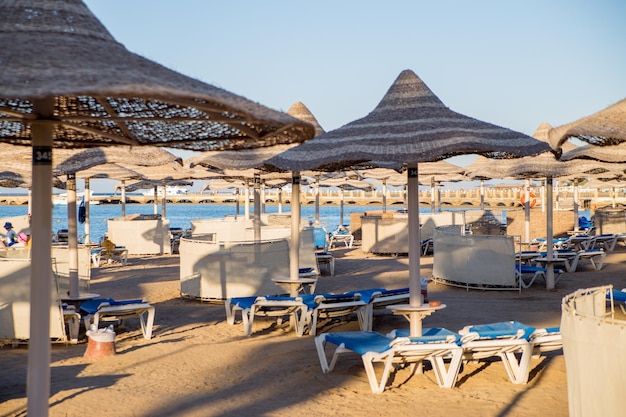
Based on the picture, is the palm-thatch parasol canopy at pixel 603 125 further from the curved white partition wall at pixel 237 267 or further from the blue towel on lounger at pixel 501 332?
the curved white partition wall at pixel 237 267

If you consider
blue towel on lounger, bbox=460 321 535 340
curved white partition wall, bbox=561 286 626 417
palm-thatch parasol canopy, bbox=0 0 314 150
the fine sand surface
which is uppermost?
palm-thatch parasol canopy, bbox=0 0 314 150

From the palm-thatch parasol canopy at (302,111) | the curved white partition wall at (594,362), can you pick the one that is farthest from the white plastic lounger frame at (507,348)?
the palm-thatch parasol canopy at (302,111)

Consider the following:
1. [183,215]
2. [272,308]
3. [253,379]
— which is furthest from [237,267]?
[183,215]

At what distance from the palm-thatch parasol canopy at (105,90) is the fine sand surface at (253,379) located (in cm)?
221

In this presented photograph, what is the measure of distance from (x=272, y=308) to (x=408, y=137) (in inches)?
→ 133

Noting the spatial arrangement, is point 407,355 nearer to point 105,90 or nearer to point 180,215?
point 105,90

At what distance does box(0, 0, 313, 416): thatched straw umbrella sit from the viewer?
133 inches

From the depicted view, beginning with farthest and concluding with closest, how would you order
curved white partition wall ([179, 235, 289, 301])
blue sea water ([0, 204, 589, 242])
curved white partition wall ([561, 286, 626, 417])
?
blue sea water ([0, 204, 589, 242]), curved white partition wall ([179, 235, 289, 301]), curved white partition wall ([561, 286, 626, 417])

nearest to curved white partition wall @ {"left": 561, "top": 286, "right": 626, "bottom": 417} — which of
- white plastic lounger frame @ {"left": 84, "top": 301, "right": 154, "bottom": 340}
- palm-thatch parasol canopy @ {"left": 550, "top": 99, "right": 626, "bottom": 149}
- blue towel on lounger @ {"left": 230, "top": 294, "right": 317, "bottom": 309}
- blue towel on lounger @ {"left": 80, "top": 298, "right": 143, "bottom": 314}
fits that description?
palm-thatch parasol canopy @ {"left": 550, "top": 99, "right": 626, "bottom": 149}

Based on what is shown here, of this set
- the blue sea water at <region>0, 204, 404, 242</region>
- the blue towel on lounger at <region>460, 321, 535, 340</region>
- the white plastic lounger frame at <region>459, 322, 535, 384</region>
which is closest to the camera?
the white plastic lounger frame at <region>459, 322, 535, 384</region>

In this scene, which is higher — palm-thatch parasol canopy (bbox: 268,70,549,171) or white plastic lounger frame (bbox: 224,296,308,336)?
palm-thatch parasol canopy (bbox: 268,70,549,171)

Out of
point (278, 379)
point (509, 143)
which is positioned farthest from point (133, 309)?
point (509, 143)

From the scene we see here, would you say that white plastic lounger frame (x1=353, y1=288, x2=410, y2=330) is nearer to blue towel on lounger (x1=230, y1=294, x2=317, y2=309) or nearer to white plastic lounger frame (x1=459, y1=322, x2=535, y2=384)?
blue towel on lounger (x1=230, y1=294, x2=317, y2=309)

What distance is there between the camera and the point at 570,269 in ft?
51.3
